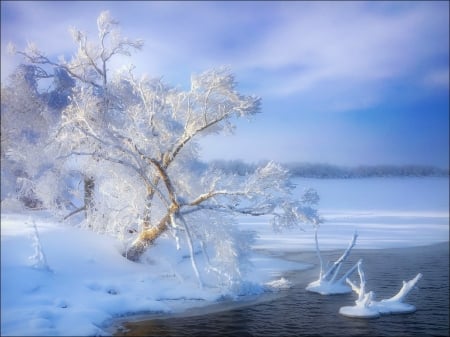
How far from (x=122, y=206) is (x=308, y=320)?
16.3 feet

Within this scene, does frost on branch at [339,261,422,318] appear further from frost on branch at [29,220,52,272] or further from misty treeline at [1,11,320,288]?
frost on branch at [29,220,52,272]

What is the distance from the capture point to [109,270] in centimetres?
899

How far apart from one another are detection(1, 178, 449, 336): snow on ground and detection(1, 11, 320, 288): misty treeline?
47 cm

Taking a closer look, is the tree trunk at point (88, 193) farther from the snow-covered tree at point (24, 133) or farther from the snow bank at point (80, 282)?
the snow-covered tree at point (24, 133)

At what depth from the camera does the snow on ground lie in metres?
6.11

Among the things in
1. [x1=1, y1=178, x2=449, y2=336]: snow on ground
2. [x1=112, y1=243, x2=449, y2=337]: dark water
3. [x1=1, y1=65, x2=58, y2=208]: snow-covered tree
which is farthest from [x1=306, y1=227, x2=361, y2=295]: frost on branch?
[x1=1, y1=65, x2=58, y2=208]: snow-covered tree

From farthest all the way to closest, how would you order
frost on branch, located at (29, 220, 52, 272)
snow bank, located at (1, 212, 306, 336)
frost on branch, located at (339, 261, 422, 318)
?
frost on branch, located at (339, 261, 422, 318)
frost on branch, located at (29, 220, 52, 272)
snow bank, located at (1, 212, 306, 336)

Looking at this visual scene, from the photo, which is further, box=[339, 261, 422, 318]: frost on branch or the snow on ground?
box=[339, 261, 422, 318]: frost on branch

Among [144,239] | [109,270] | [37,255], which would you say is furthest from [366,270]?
[37,255]

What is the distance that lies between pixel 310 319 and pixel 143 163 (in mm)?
4615

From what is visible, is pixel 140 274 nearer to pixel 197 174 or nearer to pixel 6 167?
pixel 197 174

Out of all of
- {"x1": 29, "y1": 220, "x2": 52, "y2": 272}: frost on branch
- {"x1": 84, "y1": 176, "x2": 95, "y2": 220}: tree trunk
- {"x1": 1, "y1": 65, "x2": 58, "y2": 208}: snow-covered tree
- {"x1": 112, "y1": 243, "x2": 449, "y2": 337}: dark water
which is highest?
{"x1": 1, "y1": 65, "x2": 58, "y2": 208}: snow-covered tree

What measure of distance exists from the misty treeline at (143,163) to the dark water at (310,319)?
126 cm

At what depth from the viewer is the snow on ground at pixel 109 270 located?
20.1 feet
